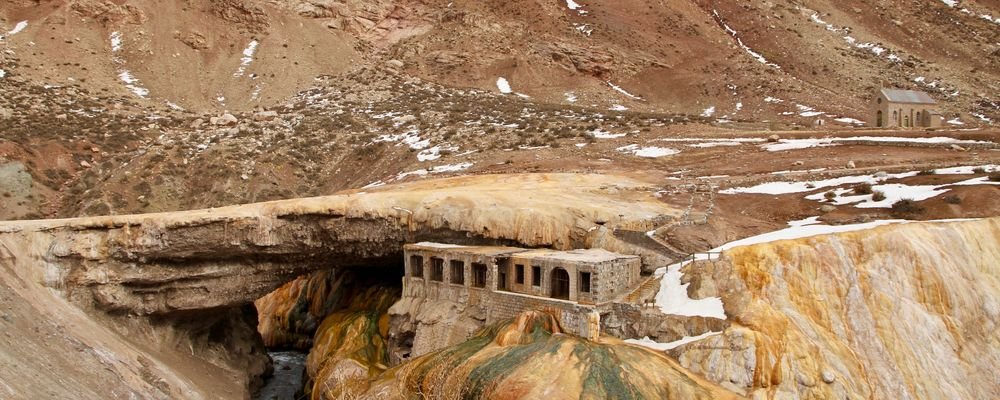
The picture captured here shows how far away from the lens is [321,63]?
251 feet

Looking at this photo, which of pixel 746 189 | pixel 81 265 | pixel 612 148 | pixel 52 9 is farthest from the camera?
pixel 52 9

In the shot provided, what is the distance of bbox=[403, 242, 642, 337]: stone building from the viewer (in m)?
25.1

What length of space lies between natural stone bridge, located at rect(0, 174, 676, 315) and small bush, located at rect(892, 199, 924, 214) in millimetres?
8353

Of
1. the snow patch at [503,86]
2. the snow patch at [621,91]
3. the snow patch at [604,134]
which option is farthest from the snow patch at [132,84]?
the snow patch at [621,91]

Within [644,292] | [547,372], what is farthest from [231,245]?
[644,292]

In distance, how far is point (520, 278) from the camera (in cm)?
2739

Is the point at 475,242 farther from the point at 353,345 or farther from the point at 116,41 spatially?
the point at 116,41

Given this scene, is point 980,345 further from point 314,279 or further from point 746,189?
point 314,279

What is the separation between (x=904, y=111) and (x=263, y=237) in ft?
139

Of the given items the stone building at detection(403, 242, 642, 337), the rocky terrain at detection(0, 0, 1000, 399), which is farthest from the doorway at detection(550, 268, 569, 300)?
the rocky terrain at detection(0, 0, 1000, 399)

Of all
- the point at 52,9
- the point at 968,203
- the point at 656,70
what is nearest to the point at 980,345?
the point at 968,203

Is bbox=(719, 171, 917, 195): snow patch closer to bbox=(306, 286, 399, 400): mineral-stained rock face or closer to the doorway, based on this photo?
the doorway

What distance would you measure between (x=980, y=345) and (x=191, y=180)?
42.4 metres

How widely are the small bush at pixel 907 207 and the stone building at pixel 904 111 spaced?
80.3 ft
